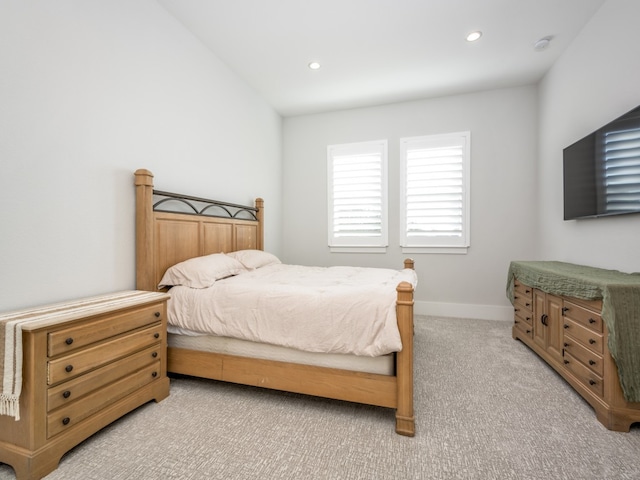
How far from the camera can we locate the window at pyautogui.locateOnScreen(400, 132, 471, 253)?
386 cm

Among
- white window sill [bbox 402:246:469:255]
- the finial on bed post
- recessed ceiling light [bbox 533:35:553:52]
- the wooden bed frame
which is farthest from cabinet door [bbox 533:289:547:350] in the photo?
the finial on bed post

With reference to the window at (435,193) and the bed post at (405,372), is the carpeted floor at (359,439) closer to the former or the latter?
the bed post at (405,372)

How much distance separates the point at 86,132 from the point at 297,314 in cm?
182

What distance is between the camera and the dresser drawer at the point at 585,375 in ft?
5.76

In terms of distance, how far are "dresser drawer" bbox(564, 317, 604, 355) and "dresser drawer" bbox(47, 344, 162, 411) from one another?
280 centimetres

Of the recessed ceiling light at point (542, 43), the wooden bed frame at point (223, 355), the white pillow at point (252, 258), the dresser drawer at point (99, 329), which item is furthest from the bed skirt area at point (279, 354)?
the recessed ceiling light at point (542, 43)

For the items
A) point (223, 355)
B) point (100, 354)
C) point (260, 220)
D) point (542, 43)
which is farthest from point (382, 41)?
point (100, 354)

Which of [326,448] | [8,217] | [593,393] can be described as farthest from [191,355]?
[593,393]

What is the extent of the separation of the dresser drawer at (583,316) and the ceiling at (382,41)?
7.96 feet

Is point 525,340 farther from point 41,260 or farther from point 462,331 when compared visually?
point 41,260

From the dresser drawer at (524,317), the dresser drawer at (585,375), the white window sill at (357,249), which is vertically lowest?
the dresser drawer at (585,375)

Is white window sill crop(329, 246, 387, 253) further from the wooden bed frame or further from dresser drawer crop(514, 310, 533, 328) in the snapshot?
dresser drawer crop(514, 310, 533, 328)

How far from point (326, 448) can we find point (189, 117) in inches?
113

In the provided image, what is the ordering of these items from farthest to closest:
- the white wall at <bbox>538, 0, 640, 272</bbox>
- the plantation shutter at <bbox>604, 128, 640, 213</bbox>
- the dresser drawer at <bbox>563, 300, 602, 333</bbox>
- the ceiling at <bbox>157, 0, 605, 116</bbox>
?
the ceiling at <bbox>157, 0, 605, 116</bbox> → the white wall at <bbox>538, 0, 640, 272</bbox> → the plantation shutter at <bbox>604, 128, 640, 213</bbox> → the dresser drawer at <bbox>563, 300, 602, 333</bbox>
